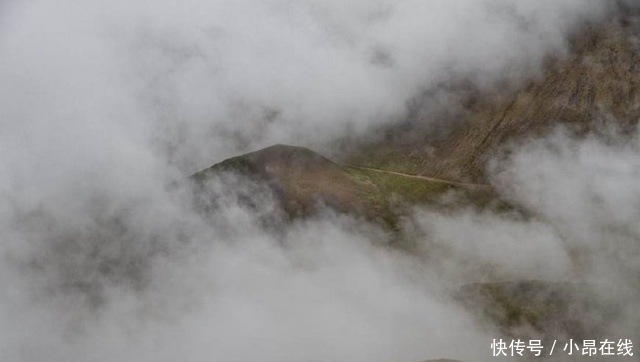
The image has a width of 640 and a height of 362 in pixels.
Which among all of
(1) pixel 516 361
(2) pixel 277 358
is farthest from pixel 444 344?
(2) pixel 277 358

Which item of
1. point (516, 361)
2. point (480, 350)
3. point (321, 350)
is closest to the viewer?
point (516, 361)

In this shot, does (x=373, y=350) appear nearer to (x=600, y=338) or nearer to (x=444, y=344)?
(x=444, y=344)

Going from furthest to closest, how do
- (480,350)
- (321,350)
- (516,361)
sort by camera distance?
(321,350)
(480,350)
(516,361)

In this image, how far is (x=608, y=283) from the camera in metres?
196

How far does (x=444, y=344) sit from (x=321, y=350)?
2778 centimetres

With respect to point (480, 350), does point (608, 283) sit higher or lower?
higher

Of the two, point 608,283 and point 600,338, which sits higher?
point 608,283

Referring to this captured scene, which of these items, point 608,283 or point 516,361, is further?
point 608,283

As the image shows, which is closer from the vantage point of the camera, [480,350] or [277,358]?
[480,350]

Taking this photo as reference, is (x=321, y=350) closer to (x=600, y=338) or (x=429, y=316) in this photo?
(x=429, y=316)

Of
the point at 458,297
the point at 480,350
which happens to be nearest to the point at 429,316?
the point at 458,297

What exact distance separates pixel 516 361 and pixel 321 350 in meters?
46.0

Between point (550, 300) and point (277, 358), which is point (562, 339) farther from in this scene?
point (277, 358)

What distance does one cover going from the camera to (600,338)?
18012 centimetres
